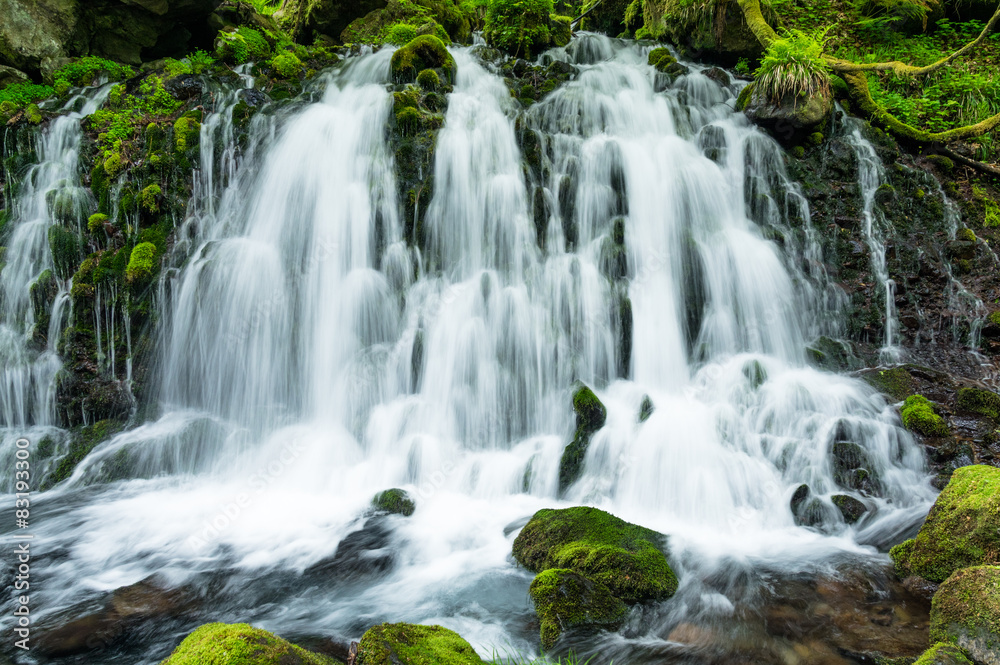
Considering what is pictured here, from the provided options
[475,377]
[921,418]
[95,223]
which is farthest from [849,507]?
[95,223]

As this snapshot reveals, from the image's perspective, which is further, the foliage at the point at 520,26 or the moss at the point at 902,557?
the foliage at the point at 520,26

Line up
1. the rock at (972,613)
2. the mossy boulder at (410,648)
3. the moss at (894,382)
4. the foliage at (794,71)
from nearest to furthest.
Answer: the mossy boulder at (410,648)
the rock at (972,613)
the moss at (894,382)
the foliage at (794,71)

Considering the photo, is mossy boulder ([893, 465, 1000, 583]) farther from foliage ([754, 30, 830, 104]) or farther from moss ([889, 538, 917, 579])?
foliage ([754, 30, 830, 104])

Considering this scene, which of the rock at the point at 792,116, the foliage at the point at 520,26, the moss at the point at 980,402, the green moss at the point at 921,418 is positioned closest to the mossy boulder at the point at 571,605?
the green moss at the point at 921,418

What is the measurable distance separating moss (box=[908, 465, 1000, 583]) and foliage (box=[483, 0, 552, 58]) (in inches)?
518

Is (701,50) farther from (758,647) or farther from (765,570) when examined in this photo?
(758,647)

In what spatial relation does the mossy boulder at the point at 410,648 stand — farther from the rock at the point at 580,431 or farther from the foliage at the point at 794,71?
the foliage at the point at 794,71

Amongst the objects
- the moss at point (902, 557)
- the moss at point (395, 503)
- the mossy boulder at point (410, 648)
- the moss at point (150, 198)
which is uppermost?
the moss at point (150, 198)

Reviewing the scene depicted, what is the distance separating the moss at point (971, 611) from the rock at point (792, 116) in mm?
8889

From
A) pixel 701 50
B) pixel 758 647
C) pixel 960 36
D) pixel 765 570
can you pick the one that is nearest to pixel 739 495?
pixel 765 570

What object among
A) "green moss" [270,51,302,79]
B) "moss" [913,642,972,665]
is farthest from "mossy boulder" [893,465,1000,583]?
"green moss" [270,51,302,79]

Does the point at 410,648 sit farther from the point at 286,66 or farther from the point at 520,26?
the point at 520,26

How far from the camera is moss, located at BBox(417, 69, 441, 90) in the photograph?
36.8ft

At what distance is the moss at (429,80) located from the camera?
1122 cm
